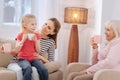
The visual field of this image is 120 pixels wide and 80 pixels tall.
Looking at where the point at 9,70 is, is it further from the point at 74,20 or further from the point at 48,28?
the point at 74,20

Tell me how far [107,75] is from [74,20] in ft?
5.11

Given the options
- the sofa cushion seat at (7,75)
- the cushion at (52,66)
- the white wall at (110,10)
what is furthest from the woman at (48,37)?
the white wall at (110,10)

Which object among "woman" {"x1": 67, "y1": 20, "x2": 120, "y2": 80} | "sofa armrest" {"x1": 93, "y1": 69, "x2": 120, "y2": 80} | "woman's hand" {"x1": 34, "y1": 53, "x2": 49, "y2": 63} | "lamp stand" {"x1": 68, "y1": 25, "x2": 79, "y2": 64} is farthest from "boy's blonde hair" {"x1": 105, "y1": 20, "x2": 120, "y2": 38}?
"lamp stand" {"x1": 68, "y1": 25, "x2": 79, "y2": 64}

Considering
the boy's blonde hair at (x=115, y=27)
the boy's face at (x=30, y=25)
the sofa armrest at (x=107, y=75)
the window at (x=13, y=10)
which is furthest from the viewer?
the window at (x=13, y=10)

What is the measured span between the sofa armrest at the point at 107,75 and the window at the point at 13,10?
2247 millimetres

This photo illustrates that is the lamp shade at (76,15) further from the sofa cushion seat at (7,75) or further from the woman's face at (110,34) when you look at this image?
the sofa cushion seat at (7,75)

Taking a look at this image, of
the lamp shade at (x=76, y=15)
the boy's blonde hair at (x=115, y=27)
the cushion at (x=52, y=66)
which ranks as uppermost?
the lamp shade at (x=76, y=15)

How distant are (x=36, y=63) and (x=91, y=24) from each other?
142 centimetres

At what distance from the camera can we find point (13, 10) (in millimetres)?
4418

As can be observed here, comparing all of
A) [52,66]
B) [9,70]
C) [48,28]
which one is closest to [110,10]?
[48,28]

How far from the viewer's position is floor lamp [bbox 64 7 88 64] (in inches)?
156

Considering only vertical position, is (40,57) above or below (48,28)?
below

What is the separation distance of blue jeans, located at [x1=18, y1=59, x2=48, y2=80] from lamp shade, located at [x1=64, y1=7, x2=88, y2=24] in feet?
3.17

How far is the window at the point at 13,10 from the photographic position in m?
4.38
